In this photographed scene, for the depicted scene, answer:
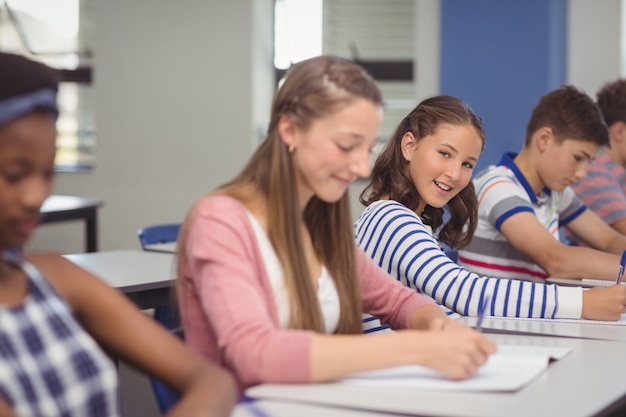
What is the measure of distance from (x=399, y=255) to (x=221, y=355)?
0.77m

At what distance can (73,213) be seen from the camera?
17.5 feet

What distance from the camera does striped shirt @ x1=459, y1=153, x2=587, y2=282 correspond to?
9.71ft

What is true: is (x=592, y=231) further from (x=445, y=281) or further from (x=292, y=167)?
(x=292, y=167)

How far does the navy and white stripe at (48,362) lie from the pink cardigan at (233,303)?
245mm

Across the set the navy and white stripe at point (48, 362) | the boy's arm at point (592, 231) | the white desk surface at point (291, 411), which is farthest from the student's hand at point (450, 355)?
the boy's arm at point (592, 231)

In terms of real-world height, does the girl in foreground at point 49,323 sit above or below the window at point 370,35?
below

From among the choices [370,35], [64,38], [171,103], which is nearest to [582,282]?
[370,35]

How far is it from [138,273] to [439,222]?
110 centimetres

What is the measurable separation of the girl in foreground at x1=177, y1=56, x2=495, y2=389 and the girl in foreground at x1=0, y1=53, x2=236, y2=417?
135 mm

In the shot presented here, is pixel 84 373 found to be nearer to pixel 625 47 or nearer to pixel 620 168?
pixel 620 168

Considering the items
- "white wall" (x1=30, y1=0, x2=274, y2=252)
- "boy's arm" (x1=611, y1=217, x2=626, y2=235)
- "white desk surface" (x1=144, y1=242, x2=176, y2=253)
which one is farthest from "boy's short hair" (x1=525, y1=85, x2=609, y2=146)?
"white wall" (x1=30, y1=0, x2=274, y2=252)

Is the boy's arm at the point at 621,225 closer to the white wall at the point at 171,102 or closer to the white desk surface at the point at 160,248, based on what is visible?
the white desk surface at the point at 160,248

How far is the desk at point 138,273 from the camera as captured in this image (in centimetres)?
294

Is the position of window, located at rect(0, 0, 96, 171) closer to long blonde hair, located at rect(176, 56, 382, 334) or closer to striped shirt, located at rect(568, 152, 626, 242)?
striped shirt, located at rect(568, 152, 626, 242)
